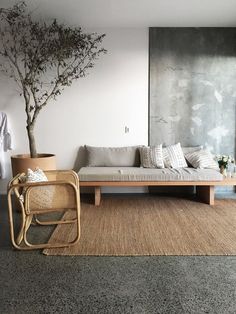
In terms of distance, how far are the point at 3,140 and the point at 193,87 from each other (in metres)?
3.08

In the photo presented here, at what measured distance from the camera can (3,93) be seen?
4535 mm

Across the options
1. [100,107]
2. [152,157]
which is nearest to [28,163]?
[100,107]

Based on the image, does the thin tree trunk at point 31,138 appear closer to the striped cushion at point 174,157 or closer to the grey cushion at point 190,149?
the striped cushion at point 174,157

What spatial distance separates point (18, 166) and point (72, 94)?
1.47 m

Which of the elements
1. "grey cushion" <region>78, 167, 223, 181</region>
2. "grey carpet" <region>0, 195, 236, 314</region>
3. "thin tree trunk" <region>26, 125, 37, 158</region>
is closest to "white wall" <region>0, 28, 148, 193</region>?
"thin tree trunk" <region>26, 125, 37, 158</region>

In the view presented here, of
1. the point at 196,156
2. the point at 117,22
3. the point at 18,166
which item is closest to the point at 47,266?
the point at 18,166

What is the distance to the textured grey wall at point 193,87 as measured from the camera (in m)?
4.50

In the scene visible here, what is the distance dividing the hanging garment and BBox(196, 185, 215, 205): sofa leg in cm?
302

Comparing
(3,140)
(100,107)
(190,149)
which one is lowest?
(190,149)

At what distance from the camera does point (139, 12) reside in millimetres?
3838

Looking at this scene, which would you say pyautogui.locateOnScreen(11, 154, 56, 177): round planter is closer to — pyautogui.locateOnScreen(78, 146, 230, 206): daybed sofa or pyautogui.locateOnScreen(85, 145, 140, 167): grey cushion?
pyautogui.locateOnScreen(78, 146, 230, 206): daybed sofa

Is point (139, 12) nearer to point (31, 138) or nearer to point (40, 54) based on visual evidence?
point (40, 54)

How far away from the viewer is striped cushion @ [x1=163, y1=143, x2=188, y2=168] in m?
4.31

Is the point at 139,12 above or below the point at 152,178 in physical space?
above
